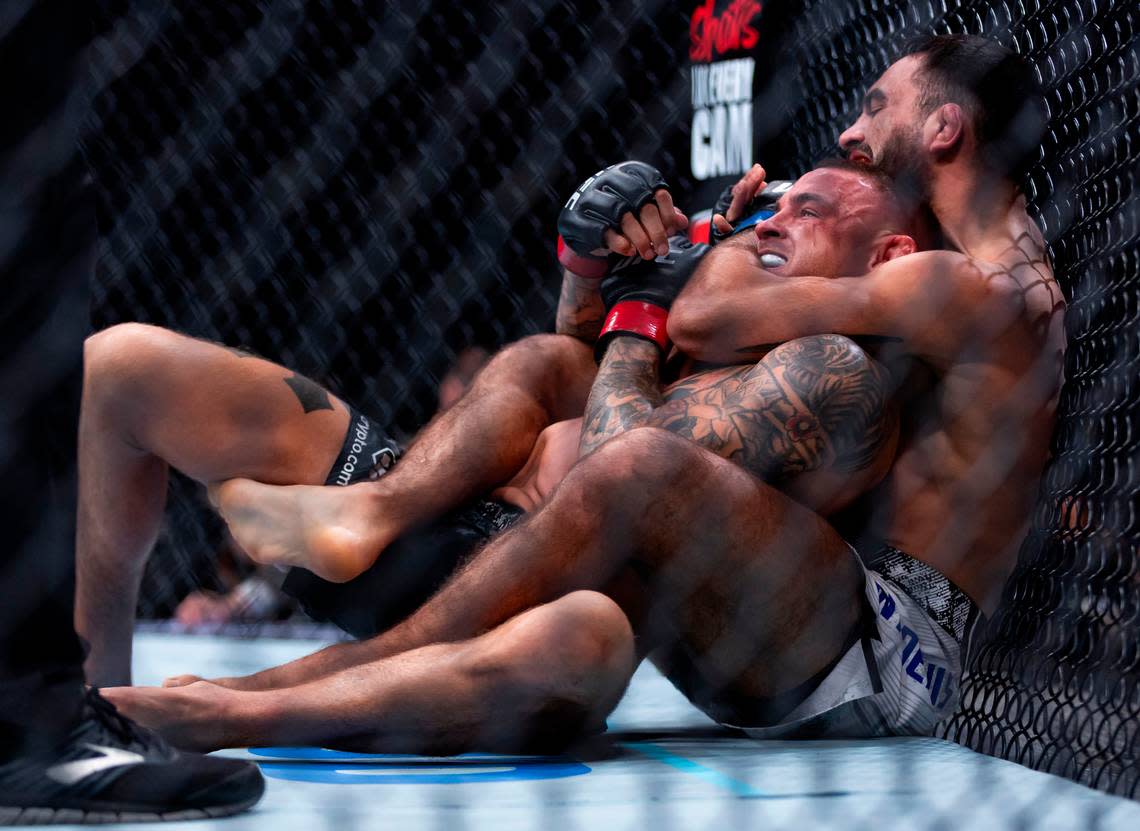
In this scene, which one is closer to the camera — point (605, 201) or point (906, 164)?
point (605, 201)

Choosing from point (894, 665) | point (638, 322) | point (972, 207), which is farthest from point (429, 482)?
point (972, 207)

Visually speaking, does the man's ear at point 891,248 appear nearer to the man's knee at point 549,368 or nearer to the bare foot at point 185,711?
the man's knee at point 549,368

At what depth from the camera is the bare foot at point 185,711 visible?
1134 mm

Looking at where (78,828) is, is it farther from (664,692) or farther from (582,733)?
(664,692)

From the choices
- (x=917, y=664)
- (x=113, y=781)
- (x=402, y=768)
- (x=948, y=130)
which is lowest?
(x=917, y=664)

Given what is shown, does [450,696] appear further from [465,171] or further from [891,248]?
[465,171]

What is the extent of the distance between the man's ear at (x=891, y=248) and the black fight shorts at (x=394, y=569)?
0.58 m

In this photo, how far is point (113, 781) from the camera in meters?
0.88

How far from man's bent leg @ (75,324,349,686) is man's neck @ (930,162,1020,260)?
87cm

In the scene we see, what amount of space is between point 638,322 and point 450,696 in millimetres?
625

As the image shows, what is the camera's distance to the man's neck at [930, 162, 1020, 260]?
159 cm

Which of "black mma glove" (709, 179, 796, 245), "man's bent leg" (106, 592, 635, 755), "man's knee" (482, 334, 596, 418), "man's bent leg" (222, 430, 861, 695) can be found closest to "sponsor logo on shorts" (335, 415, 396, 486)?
"man's knee" (482, 334, 596, 418)

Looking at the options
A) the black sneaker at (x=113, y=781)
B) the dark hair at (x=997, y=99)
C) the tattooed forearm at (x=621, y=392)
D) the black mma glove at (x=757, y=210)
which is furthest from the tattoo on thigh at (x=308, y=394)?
the dark hair at (x=997, y=99)

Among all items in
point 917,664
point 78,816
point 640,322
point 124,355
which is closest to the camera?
point 78,816
